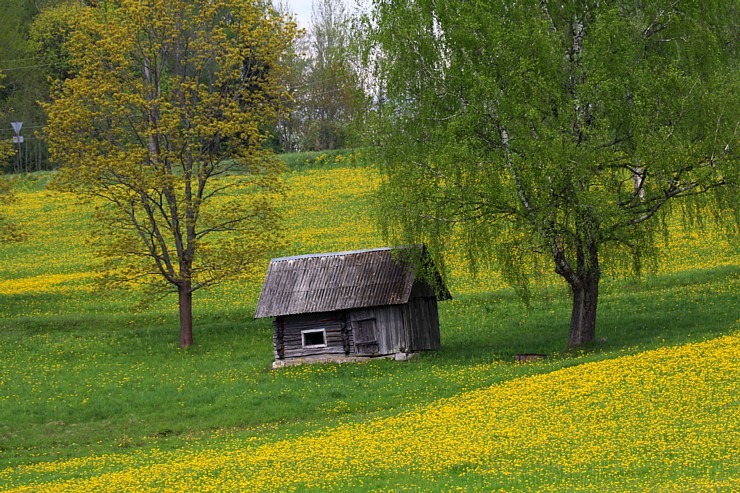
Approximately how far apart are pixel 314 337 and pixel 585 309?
10719mm

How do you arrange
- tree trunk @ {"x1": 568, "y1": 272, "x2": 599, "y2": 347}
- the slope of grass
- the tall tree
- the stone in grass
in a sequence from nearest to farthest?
the slope of grass
the tall tree
the stone in grass
tree trunk @ {"x1": 568, "y1": 272, "x2": 599, "y2": 347}

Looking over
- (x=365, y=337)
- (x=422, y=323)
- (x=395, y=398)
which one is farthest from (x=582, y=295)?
(x=365, y=337)

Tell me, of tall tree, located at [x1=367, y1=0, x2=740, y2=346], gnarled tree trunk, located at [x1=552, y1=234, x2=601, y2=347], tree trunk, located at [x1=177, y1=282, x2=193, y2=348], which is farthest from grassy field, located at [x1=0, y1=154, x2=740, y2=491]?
tall tree, located at [x1=367, y1=0, x2=740, y2=346]

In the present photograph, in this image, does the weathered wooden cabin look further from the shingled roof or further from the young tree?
the young tree

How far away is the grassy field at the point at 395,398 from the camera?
20.8m

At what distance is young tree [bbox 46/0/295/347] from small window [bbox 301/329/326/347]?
627cm

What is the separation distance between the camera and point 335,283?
129 ft

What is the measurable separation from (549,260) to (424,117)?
6528 mm

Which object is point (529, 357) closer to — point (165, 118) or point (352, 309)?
point (352, 309)

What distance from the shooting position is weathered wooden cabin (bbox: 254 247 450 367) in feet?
126

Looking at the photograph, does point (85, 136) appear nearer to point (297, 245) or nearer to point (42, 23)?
point (297, 245)

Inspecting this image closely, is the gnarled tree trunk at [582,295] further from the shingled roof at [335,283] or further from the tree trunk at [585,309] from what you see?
the shingled roof at [335,283]

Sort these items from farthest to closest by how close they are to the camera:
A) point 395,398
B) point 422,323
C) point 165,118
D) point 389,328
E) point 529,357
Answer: point 165,118 < point 422,323 < point 389,328 < point 529,357 < point 395,398

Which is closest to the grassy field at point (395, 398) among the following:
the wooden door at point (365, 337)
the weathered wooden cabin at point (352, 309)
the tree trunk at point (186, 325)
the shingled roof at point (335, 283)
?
the tree trunk at point (186, 325)
